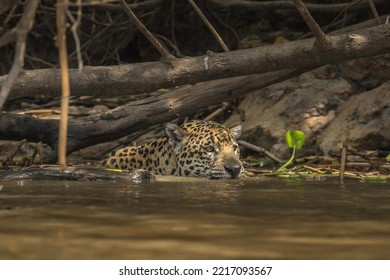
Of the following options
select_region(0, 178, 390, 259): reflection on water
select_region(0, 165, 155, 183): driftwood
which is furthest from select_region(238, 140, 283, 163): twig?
select_region(0, 178, 390, 259): reflection on water

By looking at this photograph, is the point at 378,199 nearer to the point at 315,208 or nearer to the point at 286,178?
the point at 315,208

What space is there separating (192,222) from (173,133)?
3685 millimetres

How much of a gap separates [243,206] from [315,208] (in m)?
0.38

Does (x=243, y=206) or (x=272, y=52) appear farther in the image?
(x=272, y=52)

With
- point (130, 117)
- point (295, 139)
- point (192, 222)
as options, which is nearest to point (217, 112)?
point (130, 117)

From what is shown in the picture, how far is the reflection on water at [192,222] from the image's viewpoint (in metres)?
3.50

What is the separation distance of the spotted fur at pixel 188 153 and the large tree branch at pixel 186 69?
787 millimetres

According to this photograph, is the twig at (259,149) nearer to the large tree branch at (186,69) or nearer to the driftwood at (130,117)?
the driftwood at (130,117)

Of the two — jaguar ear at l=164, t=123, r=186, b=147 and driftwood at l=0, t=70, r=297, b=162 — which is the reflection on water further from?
driftwood at l=0, t=70, r=297, b=162

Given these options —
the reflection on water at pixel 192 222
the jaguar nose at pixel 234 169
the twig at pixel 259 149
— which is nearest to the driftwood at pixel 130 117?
the twig at pixel 259 149

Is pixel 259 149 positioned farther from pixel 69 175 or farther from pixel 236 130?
pixel 69 175

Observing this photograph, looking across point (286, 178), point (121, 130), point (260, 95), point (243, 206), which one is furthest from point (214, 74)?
point (260, 95)

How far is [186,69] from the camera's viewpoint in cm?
715
